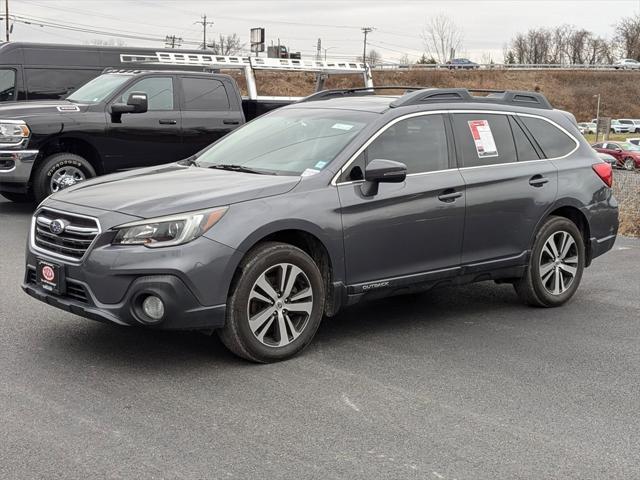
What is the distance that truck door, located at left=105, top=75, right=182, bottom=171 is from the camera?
11.8 metres

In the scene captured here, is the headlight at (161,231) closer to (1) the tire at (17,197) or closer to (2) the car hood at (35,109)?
(2) the car hood at (35,109)

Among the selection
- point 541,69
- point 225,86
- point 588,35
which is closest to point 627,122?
point 541,69

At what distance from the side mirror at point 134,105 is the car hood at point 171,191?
5.27m

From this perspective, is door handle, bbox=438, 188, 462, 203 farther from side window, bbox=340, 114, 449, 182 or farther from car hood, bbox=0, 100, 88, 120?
car hood, bbox=0, 100, 88, 120

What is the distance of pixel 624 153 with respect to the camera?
4084cm

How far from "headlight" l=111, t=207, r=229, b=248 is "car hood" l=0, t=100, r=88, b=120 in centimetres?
688

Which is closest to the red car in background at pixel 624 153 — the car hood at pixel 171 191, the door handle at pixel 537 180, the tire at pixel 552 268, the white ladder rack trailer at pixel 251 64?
the white ladder rack trailer at pixel 251 64

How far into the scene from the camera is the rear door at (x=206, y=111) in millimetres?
12336

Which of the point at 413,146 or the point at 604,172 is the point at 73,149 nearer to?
the point at 413,146

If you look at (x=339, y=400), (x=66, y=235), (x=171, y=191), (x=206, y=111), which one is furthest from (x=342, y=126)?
(x=206, y=111)

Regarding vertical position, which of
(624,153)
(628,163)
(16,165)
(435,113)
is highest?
(435,113)

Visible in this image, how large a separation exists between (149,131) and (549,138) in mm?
6416

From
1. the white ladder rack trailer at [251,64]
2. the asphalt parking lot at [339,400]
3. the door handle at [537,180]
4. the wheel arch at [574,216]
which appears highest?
the white ladder rack trailer at [251,64]

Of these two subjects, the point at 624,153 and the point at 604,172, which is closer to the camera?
the point at 604,172
